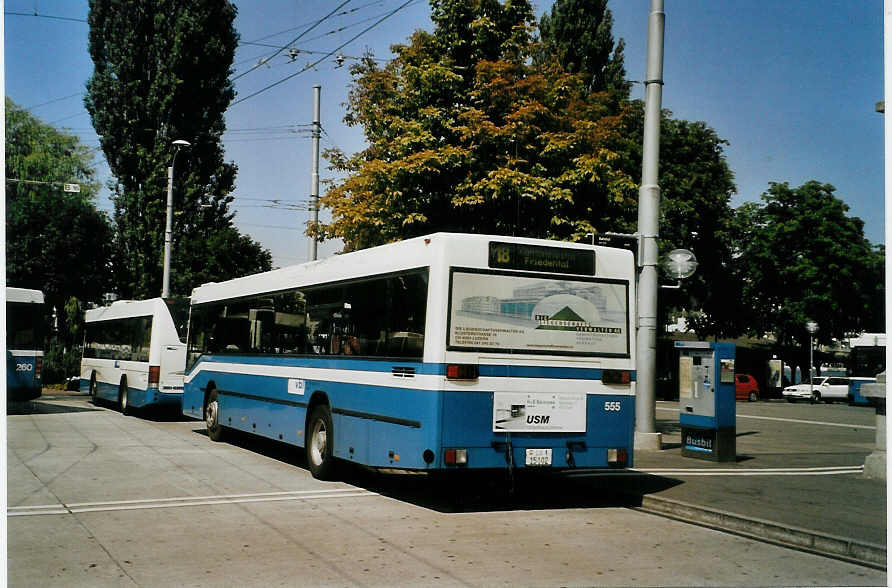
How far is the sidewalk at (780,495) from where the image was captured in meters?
8.01

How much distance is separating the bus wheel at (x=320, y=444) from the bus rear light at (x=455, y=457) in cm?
246

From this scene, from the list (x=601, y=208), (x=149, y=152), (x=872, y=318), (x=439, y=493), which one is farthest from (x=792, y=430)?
(x=872, y=318)

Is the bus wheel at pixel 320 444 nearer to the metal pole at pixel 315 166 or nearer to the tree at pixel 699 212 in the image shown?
the metal pole at pixel 315 166

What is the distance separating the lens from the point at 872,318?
49125 millimetres

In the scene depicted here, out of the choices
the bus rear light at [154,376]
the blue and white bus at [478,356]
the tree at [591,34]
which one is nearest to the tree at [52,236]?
the bus rear light at [154,376]

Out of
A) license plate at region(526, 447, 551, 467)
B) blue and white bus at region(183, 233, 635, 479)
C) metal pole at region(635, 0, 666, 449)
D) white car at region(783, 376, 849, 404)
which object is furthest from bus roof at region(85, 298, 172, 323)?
white car at region(783, 376, 849, 404)

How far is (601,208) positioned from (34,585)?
14044 millimetres

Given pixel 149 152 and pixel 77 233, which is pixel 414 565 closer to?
pixel 77 233

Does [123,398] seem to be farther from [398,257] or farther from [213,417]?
[398,257]

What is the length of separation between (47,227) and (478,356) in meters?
19.9

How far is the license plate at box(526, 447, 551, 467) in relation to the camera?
9742mm

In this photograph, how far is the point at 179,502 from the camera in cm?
968

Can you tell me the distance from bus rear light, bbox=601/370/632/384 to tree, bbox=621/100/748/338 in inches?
1202

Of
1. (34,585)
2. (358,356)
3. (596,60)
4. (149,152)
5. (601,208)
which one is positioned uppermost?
(596,60)
